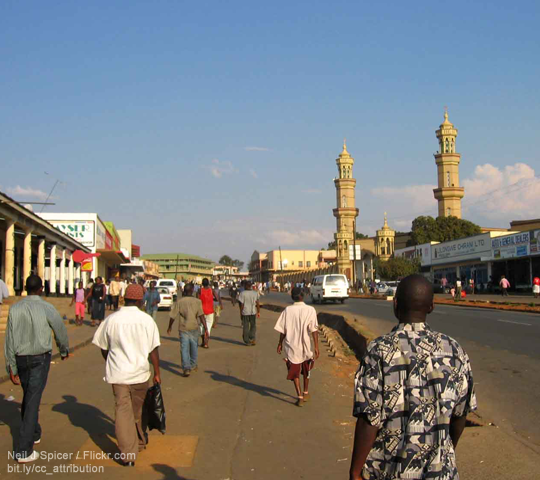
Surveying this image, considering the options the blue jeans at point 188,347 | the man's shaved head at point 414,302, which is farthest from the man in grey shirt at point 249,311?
the man's shaved head at point 414,302

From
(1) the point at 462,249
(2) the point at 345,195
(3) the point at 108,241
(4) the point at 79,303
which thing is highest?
(2) the point at 345,195

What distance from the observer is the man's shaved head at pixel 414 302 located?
3295 mm

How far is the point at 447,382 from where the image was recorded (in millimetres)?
3088

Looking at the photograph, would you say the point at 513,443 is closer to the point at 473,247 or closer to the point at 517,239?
the point at 517,239

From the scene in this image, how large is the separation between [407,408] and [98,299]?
64.7 ft

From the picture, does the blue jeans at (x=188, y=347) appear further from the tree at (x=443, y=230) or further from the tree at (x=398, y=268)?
the tree at (x=443, y=230)

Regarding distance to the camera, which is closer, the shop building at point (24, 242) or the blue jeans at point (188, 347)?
the blue jeans at point (188, 347)

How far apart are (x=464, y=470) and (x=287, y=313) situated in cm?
353

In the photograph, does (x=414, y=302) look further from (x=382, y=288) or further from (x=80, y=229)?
(x=382, y=288)

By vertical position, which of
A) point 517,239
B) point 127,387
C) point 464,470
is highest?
point 517,239

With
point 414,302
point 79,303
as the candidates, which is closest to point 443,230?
point 79,303

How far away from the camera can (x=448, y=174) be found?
327 ft

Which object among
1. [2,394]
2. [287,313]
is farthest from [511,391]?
[2,394]

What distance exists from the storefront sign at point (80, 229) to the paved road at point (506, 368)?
91.5ft
